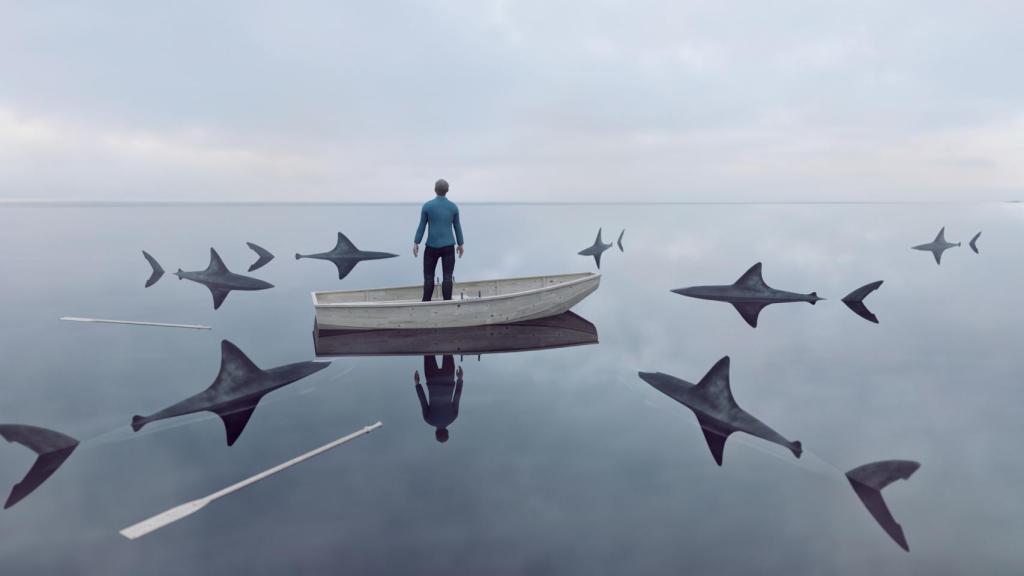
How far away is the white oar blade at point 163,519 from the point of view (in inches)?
268

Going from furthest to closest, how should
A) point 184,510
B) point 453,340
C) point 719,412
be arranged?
point 453,340, point 719,412, point 184,510

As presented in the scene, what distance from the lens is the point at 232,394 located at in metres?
11.4

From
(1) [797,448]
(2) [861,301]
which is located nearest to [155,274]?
(1) [797,448]

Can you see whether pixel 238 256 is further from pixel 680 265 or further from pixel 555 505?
pixel 555 505

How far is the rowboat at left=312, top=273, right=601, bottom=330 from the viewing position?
49.6 feet

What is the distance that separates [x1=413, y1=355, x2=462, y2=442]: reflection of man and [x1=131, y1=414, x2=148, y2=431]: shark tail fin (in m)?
5.81

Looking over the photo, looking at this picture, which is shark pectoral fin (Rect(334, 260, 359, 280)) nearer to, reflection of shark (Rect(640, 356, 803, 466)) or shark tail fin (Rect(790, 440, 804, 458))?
reflection of shark (Rect(640, 356, 803, 466))

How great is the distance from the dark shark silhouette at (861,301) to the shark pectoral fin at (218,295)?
105ft

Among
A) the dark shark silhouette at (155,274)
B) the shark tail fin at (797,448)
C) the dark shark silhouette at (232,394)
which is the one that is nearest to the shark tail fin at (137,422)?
the dark shark silhouette at (232,394)

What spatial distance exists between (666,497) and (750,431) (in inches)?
130

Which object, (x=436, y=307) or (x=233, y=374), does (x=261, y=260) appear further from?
(x=233, y=374)

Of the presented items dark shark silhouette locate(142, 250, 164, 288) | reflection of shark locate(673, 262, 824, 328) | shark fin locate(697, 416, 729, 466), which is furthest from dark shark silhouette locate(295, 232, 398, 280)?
shark fin locate(697, 416, 729, 466)

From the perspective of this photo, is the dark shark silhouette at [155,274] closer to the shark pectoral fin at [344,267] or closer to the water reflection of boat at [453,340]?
the shark pectoral fin at [344,267]

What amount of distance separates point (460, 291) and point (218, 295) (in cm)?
1701
